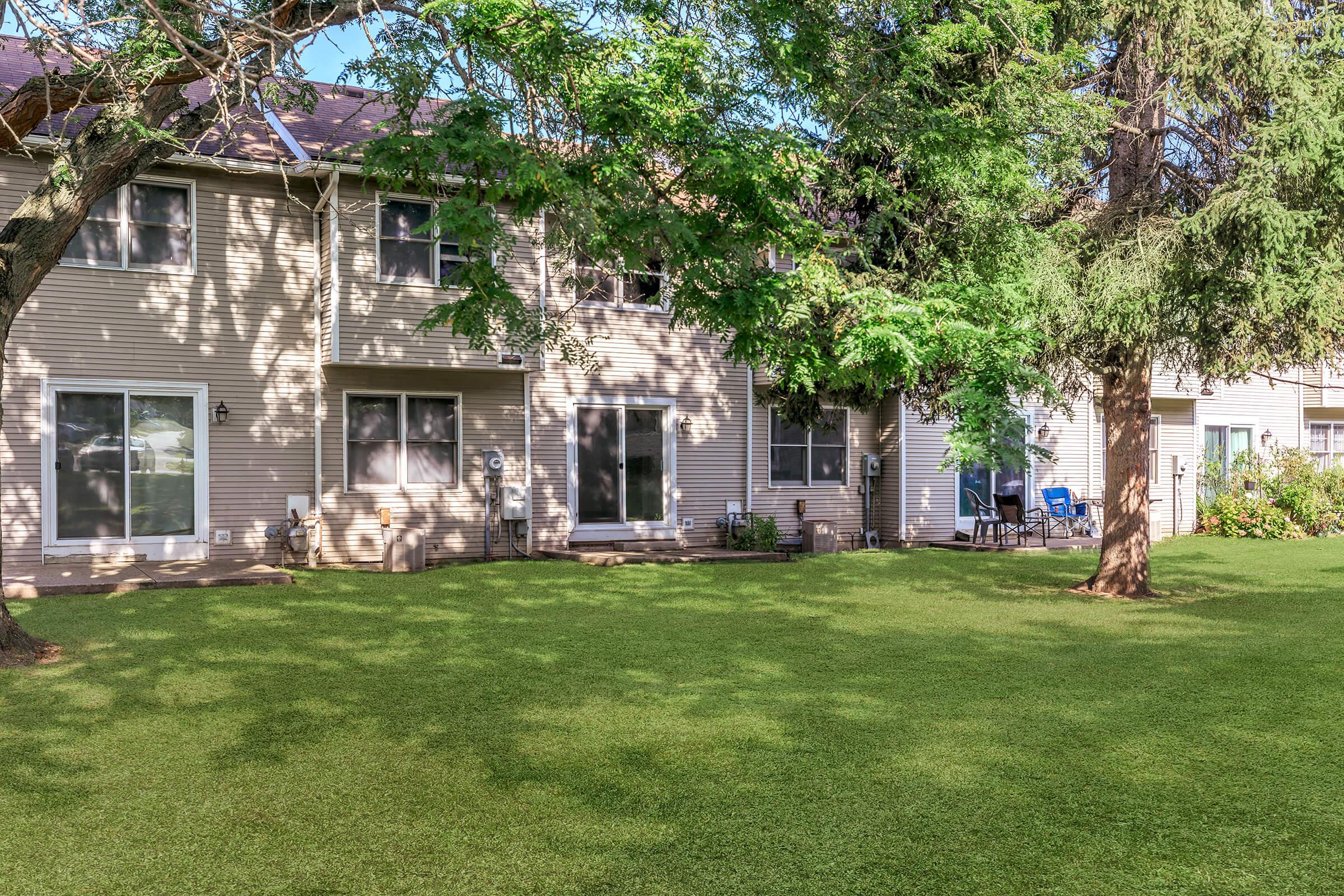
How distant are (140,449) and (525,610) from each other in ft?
20.2

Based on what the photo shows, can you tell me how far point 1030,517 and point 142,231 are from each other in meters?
15.8

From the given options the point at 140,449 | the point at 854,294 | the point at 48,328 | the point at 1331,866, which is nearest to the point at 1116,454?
the point at 854,294

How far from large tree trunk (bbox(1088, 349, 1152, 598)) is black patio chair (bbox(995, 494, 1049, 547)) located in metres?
5.82

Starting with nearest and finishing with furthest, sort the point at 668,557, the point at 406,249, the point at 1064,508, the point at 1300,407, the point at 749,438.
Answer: the point at 406,249 < the point at 668,557 < the point at 749,438 < the point at 1064,508 < the point at 1300,407

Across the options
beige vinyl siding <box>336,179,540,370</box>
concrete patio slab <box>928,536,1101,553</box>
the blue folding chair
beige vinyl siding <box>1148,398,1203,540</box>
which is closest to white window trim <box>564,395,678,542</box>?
beige vinyl siding <box>336,179,540,370</box>

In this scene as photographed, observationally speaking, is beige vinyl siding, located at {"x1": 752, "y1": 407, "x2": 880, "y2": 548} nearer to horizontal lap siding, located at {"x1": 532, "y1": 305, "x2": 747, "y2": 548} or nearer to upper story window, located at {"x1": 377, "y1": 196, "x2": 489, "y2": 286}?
horizontal lap siding, located at {"x1": 532, "y1": 305, "x2": 747, "y2": 548}

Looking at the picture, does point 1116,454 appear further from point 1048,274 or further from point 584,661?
point 584,661

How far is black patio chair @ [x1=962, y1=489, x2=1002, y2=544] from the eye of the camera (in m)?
19.3

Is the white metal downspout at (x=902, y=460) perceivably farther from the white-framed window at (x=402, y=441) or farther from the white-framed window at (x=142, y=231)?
the white-framed window at (x=142, y=231)

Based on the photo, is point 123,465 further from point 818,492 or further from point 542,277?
point 818,492

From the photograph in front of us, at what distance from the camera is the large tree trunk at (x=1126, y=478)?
488 inches

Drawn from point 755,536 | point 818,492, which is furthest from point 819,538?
point 818,492

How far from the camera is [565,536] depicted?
54.7 feet

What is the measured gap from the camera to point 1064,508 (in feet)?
69.1
